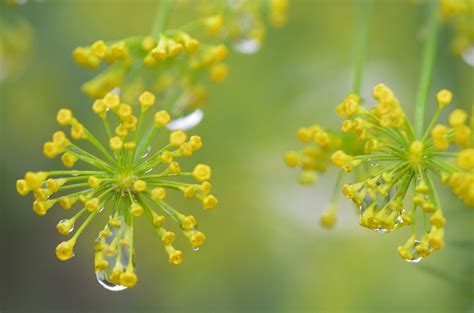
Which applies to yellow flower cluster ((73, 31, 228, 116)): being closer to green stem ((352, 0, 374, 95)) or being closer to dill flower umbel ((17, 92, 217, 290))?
dill flower umbel ((17, 92, 217, 290))

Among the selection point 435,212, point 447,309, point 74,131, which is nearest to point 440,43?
point 447,309

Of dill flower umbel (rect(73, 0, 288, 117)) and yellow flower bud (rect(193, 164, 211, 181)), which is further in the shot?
dill flower umbel (rect(73, 0, 288, 117))

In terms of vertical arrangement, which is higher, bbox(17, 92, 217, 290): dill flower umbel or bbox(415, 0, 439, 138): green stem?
bbox(415, 0, 439, 138): green stem

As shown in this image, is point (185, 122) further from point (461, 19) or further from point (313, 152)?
point (461, 19)

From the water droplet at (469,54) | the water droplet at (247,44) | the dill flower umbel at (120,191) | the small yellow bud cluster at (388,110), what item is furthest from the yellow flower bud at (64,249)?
the water droplet at (469,54)

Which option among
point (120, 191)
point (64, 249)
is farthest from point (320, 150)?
point (64, 249)

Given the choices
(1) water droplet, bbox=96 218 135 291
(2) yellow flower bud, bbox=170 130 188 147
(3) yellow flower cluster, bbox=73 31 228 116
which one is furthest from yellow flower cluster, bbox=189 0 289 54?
(1) water droplet, bbox=96 218 135 291

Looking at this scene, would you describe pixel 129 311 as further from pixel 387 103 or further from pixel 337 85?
pixel 387 103
